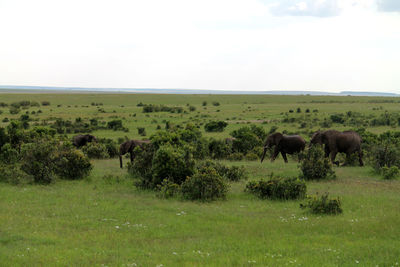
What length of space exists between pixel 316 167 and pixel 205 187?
5.81 metres

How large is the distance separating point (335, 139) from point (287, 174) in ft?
14.0

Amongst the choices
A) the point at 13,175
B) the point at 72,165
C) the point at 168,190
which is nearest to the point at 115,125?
the point at 72,165

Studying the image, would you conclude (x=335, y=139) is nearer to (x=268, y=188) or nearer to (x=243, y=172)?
(x=243, y=172)

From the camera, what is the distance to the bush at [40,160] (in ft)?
58.9

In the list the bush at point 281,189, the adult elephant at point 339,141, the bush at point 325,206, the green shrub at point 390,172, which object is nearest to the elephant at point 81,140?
the adult elephant at point 339,141

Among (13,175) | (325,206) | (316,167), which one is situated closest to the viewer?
(325,206)

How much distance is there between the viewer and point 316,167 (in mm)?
18094

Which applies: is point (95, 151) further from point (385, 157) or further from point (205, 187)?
point (385, 157)

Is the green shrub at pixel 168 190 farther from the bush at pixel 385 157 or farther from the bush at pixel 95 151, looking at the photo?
the bush at pixel 95 151

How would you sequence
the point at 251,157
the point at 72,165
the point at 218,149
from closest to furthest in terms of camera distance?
1. the point at 72,165
2. the point at 251,157
3. the point at 218,149

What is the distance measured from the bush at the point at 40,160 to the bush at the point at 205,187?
6.42m

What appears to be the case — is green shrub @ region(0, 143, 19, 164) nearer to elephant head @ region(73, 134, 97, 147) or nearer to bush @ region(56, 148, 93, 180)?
bush @ region(56, 148, 93, 180)

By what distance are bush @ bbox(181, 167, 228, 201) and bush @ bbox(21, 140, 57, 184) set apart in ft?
21.1

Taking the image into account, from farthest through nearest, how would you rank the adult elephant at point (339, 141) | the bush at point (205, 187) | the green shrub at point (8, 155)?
the adult elephant at point (339, 141)
the green shrub at point (8, 155)
the bush at point (205, 187)
